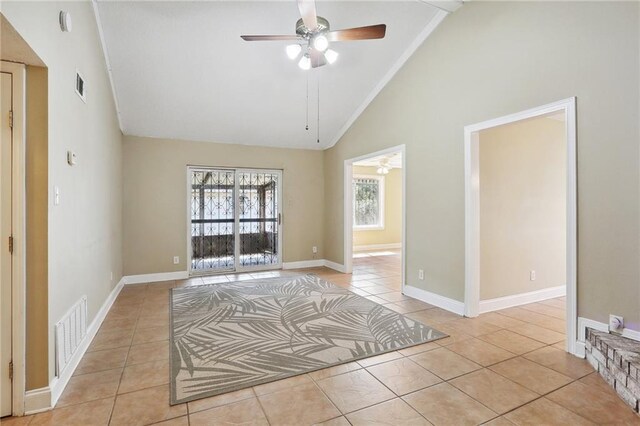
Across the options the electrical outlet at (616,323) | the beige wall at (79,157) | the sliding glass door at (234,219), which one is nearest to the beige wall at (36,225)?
the beige wall at (79,157)

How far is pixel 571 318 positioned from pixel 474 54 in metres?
2.90

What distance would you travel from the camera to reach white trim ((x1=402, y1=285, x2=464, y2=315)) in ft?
12.7

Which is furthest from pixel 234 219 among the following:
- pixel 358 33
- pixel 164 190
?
pixel 358 33

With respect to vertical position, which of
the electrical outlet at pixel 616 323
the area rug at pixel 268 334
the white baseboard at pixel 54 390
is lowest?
the area rug at pixel 268 334

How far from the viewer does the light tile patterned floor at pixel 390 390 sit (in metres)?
1.95

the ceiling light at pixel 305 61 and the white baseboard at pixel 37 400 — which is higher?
the ceiling light at pixel 305 61

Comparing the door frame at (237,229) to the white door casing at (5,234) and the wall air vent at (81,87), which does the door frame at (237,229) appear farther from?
the white door casing at (5,234)

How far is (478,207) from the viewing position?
12.2 ft

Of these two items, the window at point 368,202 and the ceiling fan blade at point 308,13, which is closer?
the ceiling fan blade at point 308,13

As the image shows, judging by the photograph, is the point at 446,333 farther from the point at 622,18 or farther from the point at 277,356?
the point at 622,18

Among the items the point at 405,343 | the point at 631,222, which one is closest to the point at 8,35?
the point at 405,343

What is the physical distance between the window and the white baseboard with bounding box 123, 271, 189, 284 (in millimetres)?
5253

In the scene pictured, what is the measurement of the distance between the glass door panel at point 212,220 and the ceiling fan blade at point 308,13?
3.88 meters

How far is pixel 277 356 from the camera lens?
2.76 meters
